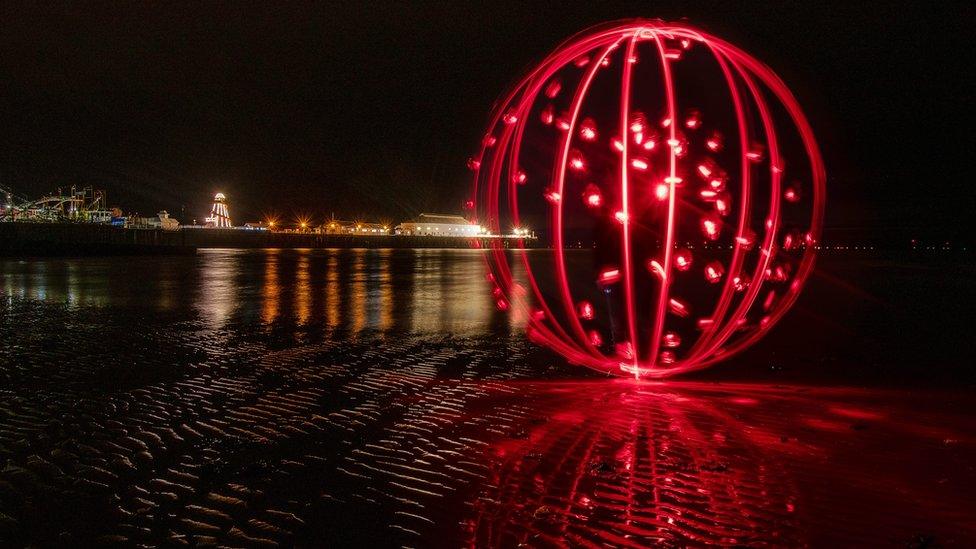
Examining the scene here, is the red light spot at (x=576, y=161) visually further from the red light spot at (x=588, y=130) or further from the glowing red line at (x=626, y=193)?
the glowing red line at (x=626, y=193)

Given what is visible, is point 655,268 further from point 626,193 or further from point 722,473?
point 722,473

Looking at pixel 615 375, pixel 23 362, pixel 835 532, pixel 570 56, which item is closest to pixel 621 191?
pixel 615 375

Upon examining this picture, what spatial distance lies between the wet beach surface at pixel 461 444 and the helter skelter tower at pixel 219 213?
124 metres

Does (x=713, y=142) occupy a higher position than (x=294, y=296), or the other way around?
(x=713, y=142)

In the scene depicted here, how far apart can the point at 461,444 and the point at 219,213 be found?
134016mm

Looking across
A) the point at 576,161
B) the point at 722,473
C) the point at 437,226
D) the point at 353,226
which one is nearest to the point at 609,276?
the point at 576,161

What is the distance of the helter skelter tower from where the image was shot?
12812 cm

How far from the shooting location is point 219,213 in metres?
130

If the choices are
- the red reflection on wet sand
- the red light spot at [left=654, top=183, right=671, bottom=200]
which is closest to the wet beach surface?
the red reflection on wet sand

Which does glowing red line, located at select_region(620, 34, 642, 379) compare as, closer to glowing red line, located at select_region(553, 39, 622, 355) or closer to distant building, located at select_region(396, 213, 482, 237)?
glowing red line, located at select_region(553, 39, 622, 355)

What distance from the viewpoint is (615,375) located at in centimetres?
845

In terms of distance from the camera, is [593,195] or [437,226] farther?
[437,226]

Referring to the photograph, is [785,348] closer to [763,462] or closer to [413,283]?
[763,462]

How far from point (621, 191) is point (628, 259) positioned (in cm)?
80
